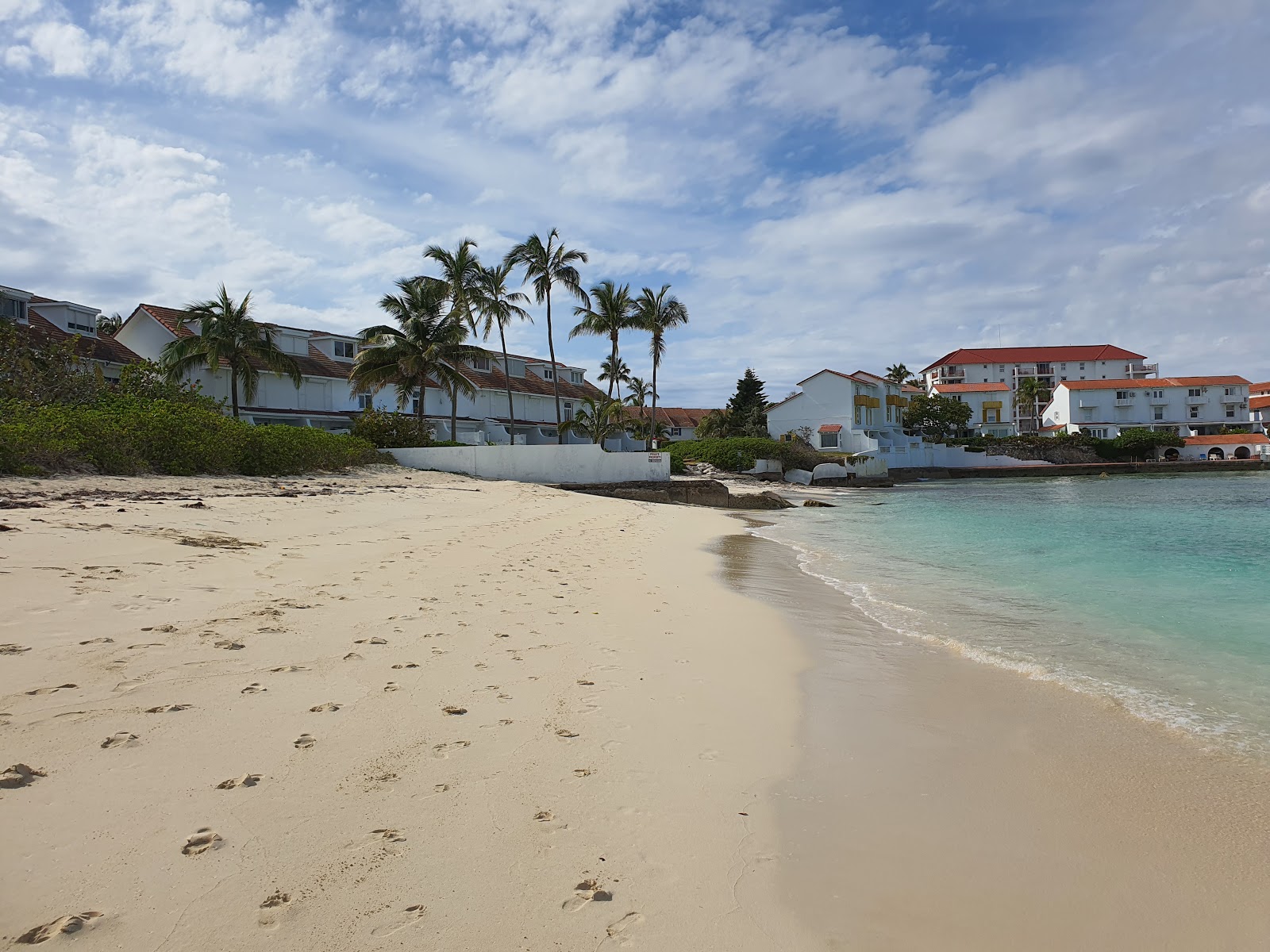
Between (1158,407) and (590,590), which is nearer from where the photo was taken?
(590,590)

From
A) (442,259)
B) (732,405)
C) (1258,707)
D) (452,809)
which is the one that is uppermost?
(442,259)

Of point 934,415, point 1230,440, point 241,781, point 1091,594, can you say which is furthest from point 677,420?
point 241,781

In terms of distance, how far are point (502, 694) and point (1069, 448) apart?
270 ft

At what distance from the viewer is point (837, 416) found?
67438mm

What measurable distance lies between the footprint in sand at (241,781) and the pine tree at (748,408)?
59.8m

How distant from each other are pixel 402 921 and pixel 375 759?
126cm

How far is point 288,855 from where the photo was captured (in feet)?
9.09

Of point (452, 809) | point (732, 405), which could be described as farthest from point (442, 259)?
point (452, 809)

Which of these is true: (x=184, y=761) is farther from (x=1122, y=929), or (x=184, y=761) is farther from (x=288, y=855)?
(x=1122, y=929)

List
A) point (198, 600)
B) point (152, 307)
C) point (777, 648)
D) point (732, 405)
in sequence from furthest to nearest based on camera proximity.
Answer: point (732, 405) < point (152, 307) < point (777, 648) < point (198, 600)

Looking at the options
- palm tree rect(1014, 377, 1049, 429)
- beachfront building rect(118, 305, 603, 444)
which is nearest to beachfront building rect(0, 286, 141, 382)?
beachfront building rect(118, 305, 603, 444)

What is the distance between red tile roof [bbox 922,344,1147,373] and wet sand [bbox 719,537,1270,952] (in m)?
115

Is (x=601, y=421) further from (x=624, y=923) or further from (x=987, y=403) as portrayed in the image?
(x=987, y=403)

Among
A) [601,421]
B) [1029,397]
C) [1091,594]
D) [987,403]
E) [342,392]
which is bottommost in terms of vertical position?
[1091,594]
